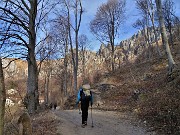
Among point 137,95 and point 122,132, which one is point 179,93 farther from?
point 137,95

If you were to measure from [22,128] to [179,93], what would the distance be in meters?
6.33

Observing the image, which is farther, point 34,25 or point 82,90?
point 34,25

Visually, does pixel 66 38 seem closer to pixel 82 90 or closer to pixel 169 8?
pixel 169 8

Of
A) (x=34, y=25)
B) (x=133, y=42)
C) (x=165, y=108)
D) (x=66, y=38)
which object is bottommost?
Result: (x=165, y=108)

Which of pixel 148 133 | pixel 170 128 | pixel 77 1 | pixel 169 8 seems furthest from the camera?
pixel 169 8

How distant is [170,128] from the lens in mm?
8141

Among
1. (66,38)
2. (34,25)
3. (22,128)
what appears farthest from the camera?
(66,38)

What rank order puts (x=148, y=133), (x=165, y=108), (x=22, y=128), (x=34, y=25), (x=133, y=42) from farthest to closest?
(x=133, y=42)
(x=34, y=25)
(x=165, y=108)
(x=148, y=133)
(x=22, y=128)

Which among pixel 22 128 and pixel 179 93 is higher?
pixel 179 93

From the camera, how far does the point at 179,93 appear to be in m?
10.2

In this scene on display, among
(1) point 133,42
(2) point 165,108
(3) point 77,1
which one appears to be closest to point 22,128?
(2) point 165,108

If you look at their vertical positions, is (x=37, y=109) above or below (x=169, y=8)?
below

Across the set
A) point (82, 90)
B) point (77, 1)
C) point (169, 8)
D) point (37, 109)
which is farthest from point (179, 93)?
point (169, 8)

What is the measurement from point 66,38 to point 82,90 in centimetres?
2327
